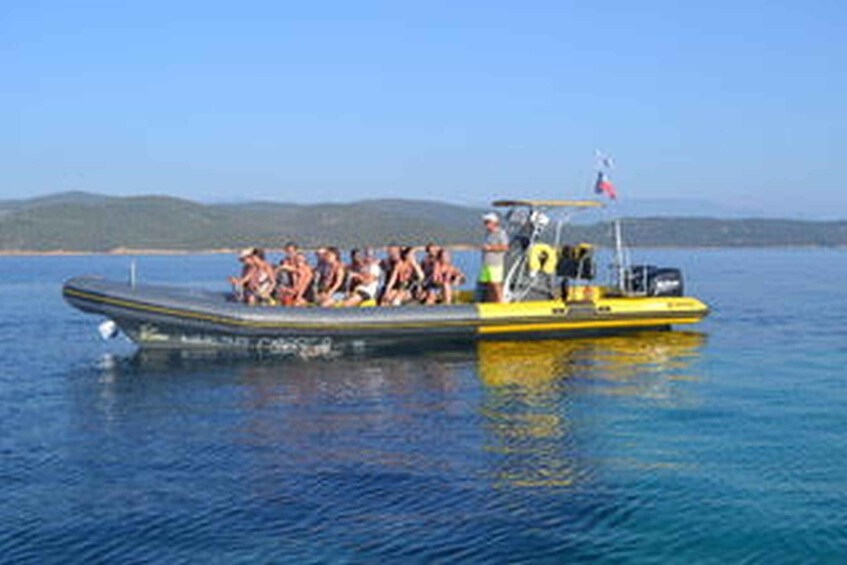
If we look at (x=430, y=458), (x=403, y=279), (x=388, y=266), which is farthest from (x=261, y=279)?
(x=430, y=458)

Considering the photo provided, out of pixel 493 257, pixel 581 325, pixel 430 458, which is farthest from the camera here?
pixel 493 257

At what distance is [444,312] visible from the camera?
740 inches

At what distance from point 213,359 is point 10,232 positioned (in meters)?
148

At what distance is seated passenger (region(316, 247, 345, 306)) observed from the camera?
19328mm

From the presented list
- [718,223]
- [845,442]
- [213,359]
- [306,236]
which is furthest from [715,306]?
[718,223]

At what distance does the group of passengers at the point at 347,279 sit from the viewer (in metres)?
19.0

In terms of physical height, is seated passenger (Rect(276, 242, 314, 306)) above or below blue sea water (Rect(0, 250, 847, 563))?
above

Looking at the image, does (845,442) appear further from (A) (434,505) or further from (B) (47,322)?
(B) (47,322)

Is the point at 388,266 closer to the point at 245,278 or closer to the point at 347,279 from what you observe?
the point at 347,279

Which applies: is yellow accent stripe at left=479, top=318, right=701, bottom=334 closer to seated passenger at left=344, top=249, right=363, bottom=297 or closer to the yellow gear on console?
the yellow gear on console

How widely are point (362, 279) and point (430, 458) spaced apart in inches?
364

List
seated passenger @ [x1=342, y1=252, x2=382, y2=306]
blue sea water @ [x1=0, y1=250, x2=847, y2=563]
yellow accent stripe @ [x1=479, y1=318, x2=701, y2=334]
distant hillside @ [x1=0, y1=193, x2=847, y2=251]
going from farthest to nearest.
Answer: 1. distant hillside @ [x1=0, y1=193, x2=847, y2=251]
2. seated passenger @ [x1=342, y1=252, x2=382, y2=306]
3. yellow accent stripe @ [x1=479, y1=318, x2=701, y2=334]
4. blue sea water @ [x1=0, y1=250, x2=847, y2=563]

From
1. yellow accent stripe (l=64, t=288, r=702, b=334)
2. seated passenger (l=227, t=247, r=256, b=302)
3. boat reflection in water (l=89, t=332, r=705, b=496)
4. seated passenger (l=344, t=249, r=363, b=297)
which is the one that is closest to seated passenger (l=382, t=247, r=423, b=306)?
seated passenger (l=344, t=249, r=363, b=297)

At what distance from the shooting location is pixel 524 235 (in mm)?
20672
